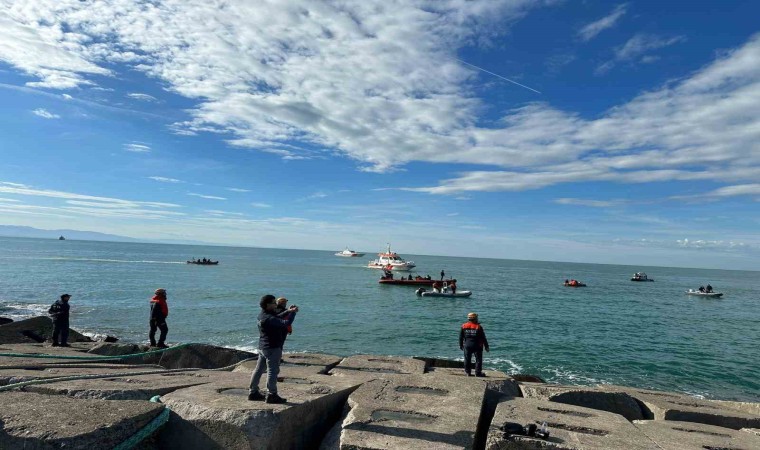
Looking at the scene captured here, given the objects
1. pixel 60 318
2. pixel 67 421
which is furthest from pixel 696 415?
pixel 60 318

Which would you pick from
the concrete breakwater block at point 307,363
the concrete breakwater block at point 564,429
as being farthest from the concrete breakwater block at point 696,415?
the concrete breakwater block at point 307,363

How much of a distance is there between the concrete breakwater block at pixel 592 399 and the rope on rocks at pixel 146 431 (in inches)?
245

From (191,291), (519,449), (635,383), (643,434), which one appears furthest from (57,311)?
(191,291)

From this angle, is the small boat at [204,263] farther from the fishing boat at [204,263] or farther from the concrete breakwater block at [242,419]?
the concrete breakwater block at [242,419]

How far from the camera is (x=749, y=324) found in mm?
38156

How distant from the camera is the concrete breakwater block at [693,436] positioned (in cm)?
588

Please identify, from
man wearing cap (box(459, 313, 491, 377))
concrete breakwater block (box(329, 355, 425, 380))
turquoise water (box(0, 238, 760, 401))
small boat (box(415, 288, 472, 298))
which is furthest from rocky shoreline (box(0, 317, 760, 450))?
small boat (box(415, 288, 472, 298))

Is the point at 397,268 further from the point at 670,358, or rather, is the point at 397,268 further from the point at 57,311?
the point at 57,311

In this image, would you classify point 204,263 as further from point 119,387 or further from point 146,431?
point 146,431

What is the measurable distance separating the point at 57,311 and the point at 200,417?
1036 cm

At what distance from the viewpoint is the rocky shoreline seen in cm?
475

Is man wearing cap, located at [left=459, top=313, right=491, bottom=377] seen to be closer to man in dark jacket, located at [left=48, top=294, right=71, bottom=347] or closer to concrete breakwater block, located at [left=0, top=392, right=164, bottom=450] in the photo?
concrete breakwater block, located at [left=0, top=392, right=164, bottom=450]

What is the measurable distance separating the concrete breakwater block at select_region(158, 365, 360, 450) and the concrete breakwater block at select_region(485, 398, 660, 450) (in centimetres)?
231

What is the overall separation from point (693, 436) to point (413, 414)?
13.7ft
